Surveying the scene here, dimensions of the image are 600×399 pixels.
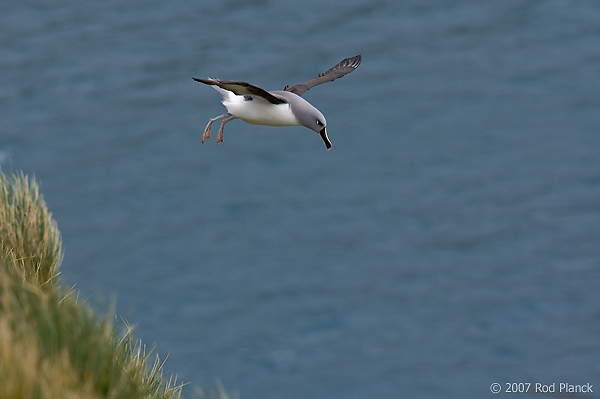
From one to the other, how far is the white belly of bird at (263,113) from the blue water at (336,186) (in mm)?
24989

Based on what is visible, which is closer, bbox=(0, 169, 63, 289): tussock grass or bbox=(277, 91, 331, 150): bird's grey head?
bbox=(277, 91, 331, 150): bird's grey head

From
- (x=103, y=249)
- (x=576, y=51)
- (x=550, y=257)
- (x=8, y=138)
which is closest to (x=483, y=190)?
(x=550, y=257)

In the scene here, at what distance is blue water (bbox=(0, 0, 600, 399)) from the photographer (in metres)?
38.9

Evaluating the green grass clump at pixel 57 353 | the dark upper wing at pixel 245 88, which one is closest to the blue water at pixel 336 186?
the green grass clump at pixel 57 353

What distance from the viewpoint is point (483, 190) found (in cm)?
4766

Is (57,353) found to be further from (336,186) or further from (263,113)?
(336,186)

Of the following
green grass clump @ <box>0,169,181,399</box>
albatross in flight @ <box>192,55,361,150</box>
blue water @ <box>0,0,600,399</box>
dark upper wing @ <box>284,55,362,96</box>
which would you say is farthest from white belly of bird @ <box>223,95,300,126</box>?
blue water @ <box>0,0,600,399</box>

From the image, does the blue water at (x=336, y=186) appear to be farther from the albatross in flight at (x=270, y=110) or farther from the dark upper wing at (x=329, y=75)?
the albatross in flight at (x=270, y=110)

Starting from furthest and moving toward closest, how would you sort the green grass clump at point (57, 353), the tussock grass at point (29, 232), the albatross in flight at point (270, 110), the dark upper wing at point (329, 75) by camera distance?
the tussock grass at point (29, 232), the dark upper wing at point (329, 75), the albatross in flight at point (270, 110), the green grass clump at point (57, 353)

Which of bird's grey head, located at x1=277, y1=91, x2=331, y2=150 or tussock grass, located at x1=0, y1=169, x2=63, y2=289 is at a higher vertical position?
bird's grey head, located at x1=277, y1=91, x2=331, y2=150

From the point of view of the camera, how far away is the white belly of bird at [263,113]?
6340 mm

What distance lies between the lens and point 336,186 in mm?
49094

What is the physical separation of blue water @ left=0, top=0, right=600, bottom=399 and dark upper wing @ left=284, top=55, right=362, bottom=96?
2292 centimetres

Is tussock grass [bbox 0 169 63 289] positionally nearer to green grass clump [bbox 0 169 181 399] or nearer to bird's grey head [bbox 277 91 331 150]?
green grass clump [bbox 0 169 181 399]
